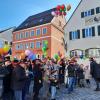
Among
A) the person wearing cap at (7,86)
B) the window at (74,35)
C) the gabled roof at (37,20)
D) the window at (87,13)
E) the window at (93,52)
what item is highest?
the gabled roof at (37,20)

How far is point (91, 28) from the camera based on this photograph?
2912 cm

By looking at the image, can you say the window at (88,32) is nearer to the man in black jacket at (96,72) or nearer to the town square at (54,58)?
the town square at (54,58)

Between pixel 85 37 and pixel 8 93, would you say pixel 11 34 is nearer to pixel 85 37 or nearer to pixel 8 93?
pixel 85 37

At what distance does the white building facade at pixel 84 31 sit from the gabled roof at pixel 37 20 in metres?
14.3

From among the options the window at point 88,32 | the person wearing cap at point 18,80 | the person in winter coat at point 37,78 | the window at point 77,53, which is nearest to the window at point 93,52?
the window at point 77,53

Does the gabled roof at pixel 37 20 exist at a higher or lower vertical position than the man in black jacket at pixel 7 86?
higher

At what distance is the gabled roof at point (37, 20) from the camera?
46.8 meters

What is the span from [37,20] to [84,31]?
70.6 ft

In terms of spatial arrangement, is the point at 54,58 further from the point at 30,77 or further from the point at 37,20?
the point at 37,20

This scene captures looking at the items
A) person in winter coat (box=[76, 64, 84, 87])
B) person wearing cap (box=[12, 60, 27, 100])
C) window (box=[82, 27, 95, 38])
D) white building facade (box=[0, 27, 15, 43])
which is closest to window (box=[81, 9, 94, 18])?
window (box=[82, 27, 95, 38])

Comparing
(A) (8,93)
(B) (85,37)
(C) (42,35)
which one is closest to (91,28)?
(B) (85,37)

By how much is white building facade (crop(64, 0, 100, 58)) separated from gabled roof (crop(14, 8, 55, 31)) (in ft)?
46.9

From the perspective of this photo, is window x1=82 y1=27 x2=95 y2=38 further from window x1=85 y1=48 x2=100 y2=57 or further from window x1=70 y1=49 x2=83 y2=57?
window x1=70 y1=49 x2=83 y2=57

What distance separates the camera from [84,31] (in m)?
30.0
